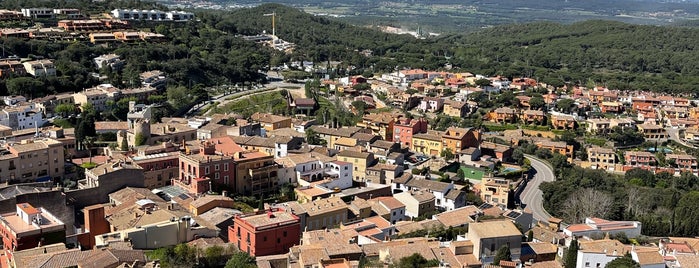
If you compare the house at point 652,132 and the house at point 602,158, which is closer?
the house at point 602,158

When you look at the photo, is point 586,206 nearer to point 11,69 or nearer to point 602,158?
point 602,158

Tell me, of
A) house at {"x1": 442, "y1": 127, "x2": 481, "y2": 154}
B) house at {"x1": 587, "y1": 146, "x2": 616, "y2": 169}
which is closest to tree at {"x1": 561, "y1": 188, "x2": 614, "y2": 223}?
house at {"x1": 442, "y1": 127, "x2": 481, "y2": 154}

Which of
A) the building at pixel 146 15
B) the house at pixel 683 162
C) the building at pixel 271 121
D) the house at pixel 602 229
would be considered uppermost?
the building at pixel 146 15

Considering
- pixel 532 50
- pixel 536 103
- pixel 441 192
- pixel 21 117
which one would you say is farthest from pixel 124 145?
pixel 532 50

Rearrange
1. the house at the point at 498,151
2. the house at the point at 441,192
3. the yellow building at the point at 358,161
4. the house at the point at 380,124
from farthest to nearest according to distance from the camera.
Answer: the house at the point at 380,124 < the house at the point at 498,151 < the yellow building at the point at 358,161 < the house at the point at 441,192

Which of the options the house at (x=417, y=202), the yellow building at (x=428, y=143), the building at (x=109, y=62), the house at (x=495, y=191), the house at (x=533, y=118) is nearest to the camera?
the house at (x=417, y=202)

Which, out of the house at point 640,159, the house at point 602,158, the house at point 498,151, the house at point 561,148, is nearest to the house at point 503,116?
the house at point 561,148

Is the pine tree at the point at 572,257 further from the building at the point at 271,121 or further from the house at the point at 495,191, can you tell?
the building at the point at 271,121

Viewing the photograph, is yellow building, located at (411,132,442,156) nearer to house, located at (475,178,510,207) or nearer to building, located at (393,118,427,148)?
building, located at (393,118,427,148)
